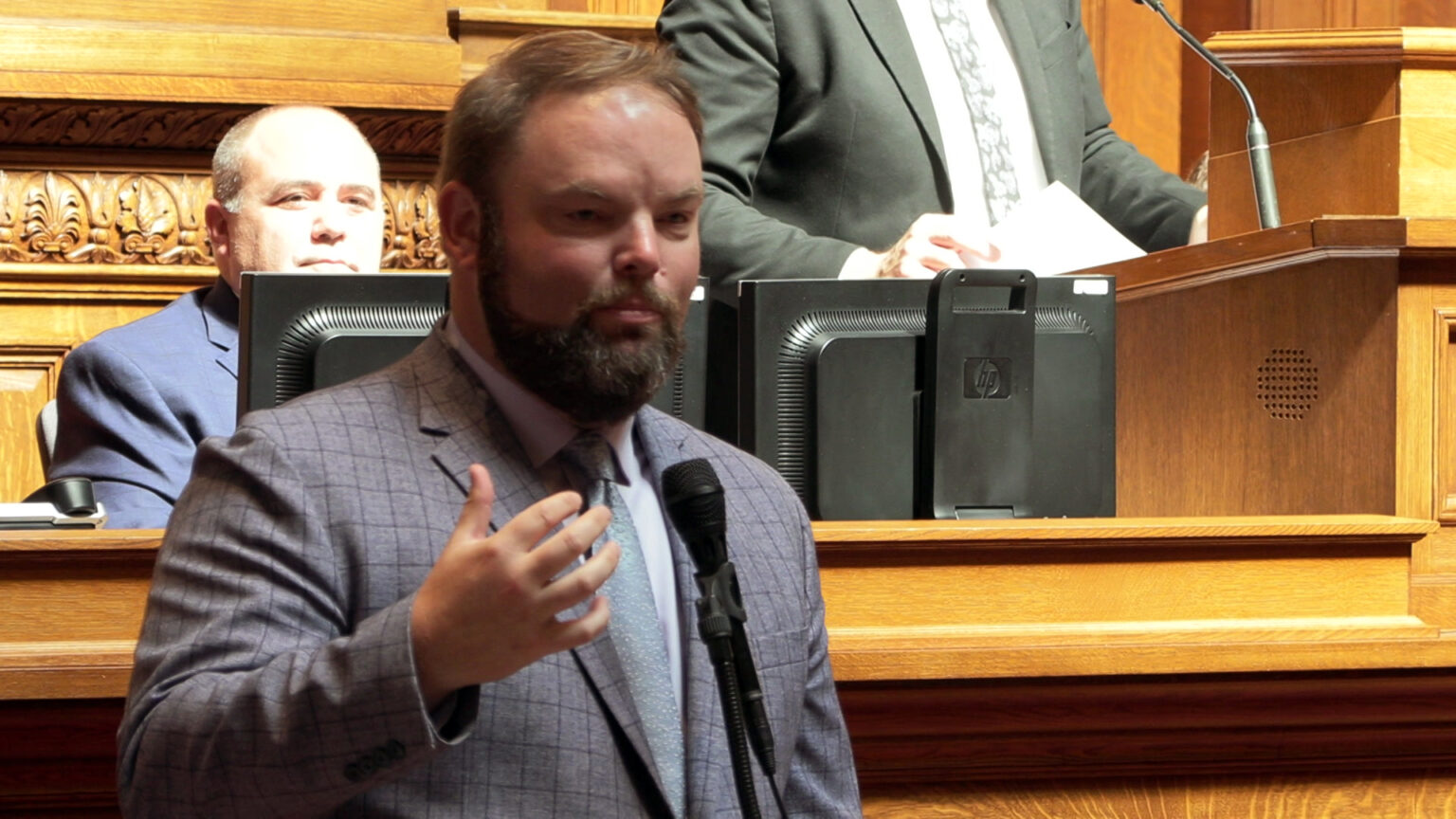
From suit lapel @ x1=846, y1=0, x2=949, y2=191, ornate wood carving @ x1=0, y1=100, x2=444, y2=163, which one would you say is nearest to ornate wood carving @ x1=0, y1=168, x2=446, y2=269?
ornate wood carving @ x1=0, y1=100, x2=444, y2=163

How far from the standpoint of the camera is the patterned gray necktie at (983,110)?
8.63 ft

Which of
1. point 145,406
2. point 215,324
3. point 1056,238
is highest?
point 1056,238

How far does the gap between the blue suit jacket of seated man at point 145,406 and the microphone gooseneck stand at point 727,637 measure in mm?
1247

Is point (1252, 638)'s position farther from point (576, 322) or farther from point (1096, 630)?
point (576, 322)

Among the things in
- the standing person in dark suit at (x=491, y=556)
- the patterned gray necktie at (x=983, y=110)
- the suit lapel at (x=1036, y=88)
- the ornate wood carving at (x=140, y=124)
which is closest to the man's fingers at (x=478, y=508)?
the standing person in dark suit at (x=491, y=556)

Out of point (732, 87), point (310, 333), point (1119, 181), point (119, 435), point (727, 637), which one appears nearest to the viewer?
point (727, 637)

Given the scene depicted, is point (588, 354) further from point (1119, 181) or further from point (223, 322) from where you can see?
point (1119, 181)

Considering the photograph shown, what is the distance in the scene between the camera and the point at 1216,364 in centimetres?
220

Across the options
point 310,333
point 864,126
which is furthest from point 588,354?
point 864,126

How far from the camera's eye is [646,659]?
1.29 meters

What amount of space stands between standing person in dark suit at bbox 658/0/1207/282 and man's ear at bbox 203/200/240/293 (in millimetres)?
731

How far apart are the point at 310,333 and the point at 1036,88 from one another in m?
1.34

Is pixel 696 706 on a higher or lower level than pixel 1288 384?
lower

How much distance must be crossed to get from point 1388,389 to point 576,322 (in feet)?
3.58
